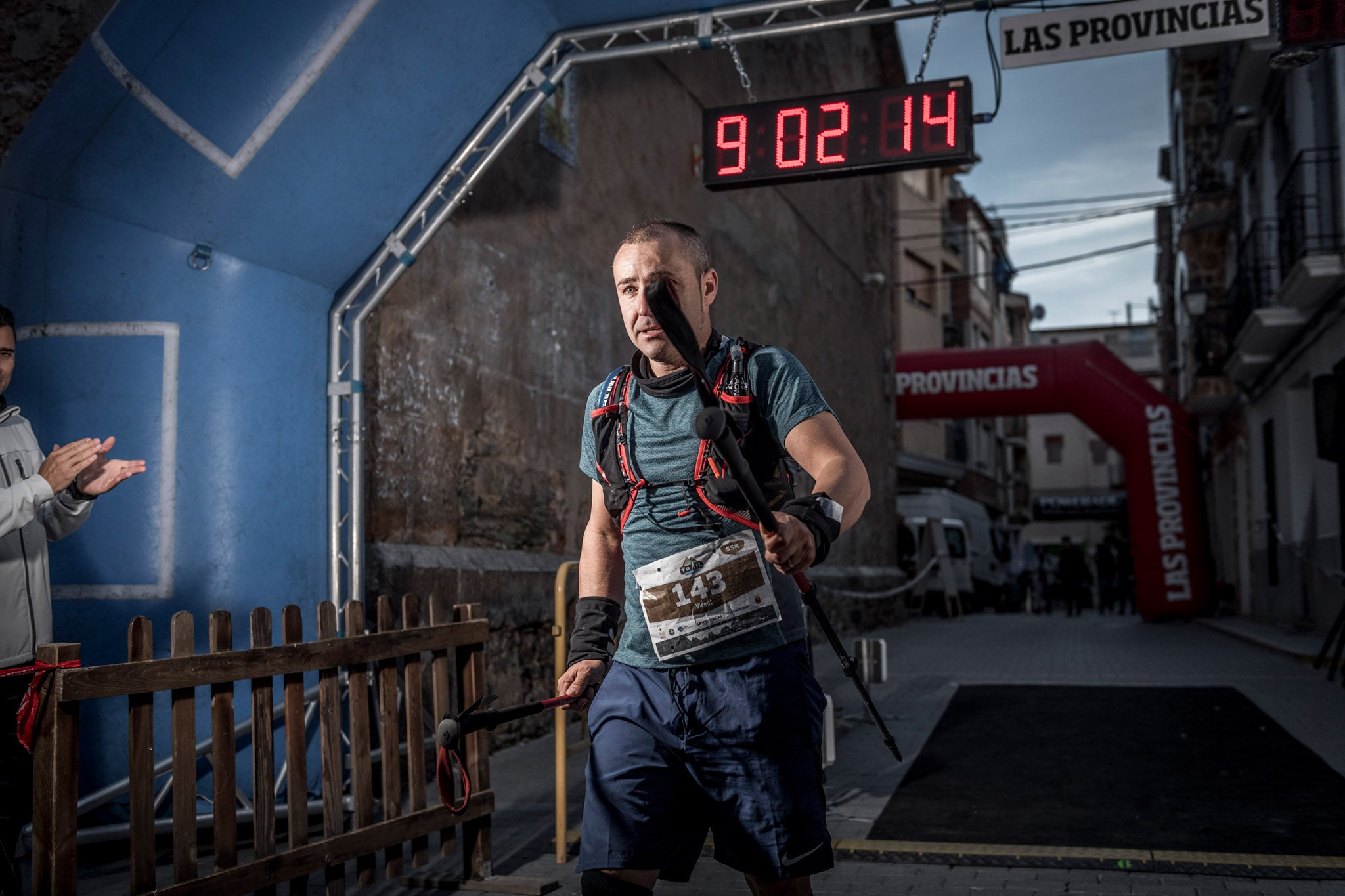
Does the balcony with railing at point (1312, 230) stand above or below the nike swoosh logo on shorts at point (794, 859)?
above

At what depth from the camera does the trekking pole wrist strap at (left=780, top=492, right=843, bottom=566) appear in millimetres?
2184

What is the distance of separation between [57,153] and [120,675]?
2432 mm

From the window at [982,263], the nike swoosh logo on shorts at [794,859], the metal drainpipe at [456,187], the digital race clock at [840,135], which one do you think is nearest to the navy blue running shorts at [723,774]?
the nike swoosh logo on shorts at [794,859]

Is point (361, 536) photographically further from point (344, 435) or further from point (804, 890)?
point (804, 890)

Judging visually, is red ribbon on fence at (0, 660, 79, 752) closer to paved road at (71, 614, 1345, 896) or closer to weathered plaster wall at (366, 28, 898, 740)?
paved road at (71, 614, 1345, 896)

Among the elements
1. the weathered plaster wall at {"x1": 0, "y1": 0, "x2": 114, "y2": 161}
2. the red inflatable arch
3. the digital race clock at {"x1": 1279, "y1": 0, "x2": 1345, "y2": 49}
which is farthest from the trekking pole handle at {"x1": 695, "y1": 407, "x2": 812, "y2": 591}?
the red inflatable arch

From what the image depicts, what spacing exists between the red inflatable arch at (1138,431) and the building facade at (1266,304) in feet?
3.89

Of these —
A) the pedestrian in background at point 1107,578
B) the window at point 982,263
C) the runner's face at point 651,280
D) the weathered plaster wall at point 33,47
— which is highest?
the window at point 982,263

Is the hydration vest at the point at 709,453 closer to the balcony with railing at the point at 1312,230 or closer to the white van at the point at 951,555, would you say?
the balcony with railing at the point at 1312,230

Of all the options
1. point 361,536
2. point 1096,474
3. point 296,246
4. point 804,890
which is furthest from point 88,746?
point 1096,474

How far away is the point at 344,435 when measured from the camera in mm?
5988

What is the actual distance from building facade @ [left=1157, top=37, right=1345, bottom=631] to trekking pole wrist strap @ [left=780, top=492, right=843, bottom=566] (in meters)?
9.40

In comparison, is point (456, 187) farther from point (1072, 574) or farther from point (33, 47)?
point (1072, 574)

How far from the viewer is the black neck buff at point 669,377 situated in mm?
2562
